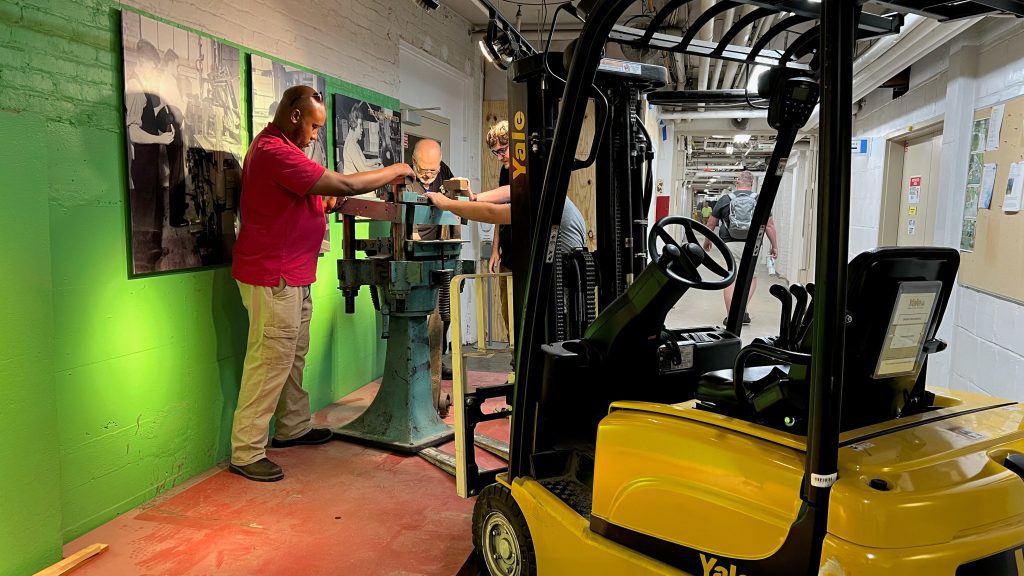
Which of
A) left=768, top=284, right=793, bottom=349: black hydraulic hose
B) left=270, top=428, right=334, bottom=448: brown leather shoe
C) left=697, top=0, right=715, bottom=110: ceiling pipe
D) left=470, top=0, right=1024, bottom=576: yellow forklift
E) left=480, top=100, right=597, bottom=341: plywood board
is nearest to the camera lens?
left=470, top=0, right=1024, bottom=576: yellow forklift

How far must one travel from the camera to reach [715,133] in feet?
42.4

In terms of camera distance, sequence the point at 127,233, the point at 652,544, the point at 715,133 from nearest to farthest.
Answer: the point at 652,544
the point at 127,233
the point at 715,133

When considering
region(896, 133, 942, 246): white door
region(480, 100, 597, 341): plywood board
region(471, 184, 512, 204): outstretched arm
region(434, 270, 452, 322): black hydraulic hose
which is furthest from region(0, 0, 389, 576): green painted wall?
region(896, 133, 942, 246): white door

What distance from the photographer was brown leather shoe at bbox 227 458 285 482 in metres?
3.76

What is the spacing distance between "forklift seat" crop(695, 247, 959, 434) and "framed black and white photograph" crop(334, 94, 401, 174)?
4.00 m

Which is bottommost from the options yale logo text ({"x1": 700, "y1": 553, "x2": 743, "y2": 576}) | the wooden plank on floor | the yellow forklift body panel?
the wooden plank on floor

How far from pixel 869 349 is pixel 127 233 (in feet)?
10.5

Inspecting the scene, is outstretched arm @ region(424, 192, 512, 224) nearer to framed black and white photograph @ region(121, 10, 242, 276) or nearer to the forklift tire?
framed black and white photograph @ region(121, 10, 242, 276)

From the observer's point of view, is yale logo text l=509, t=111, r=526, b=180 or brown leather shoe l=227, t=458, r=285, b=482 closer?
yale logo text l=509, t=111, r=526, b=180

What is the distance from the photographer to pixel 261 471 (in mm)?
3777

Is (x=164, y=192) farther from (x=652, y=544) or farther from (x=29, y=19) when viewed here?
(x=652, y=544)

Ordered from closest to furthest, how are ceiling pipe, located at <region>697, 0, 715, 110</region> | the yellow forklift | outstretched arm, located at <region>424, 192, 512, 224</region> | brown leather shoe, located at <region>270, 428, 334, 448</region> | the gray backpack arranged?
the yellow forklift < outstretched arm, located at <region>424, 192, 512, 224</region> < brown leather shoe, located at <region>270, 428, 334, 448</region> < ceiling pipe, located at <region>697, 0, 715, 110</region> < the gray backpack

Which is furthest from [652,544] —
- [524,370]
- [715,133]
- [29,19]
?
[715,133]

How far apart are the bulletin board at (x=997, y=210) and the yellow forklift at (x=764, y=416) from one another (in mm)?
2187
